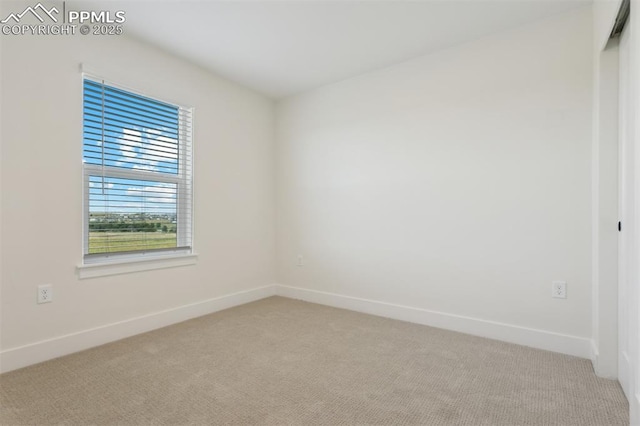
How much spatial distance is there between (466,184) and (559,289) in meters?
1.00

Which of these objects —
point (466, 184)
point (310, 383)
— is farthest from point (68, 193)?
point (466, 184)

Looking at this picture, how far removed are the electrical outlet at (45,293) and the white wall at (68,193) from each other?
33mm

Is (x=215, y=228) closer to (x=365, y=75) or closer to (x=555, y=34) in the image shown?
(x=365, y=75)

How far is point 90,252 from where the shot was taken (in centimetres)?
248

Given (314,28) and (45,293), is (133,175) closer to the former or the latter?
(45,293)

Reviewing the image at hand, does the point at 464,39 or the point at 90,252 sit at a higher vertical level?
the point at 464,39

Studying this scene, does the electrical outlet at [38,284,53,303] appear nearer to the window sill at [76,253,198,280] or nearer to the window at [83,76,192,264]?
the window sill at [76,253,198,280]

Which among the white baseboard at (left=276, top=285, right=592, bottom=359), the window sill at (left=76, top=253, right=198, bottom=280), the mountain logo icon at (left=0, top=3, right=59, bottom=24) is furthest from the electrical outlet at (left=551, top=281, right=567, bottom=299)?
the mountain logo icon at (left=0, top=3, right=59, bottom=24)

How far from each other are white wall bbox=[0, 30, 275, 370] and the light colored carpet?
26cm

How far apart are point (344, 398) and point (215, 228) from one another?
2.17m

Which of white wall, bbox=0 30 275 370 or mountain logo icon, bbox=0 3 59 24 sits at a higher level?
mountain logo icon, bbox=0 3 59 24

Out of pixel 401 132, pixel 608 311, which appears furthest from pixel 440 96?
pixel 608 311

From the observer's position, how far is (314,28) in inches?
102

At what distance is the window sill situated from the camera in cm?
243
